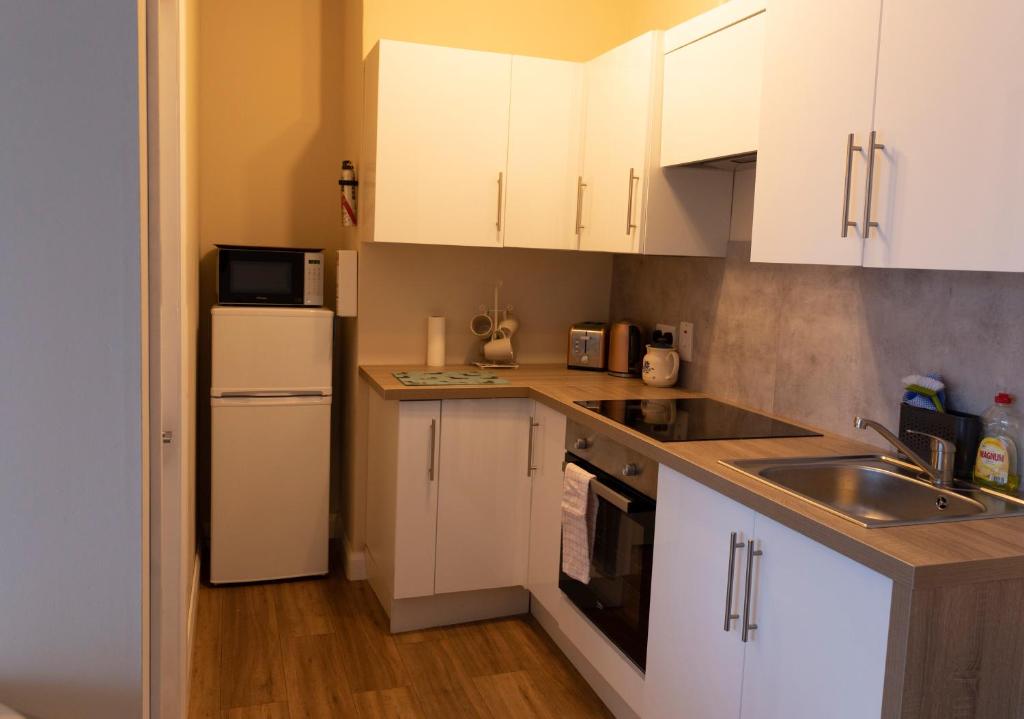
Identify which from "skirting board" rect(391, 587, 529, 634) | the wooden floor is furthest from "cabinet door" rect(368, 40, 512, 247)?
the wooden floor

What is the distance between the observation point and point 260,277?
3.41 meters

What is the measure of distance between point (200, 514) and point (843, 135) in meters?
3.06

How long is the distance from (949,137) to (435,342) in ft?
6.98

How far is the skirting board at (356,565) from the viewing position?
3580 mm

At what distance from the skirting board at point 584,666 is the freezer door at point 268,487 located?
97 cm

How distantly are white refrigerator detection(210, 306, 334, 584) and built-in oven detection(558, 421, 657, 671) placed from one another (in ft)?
3.98

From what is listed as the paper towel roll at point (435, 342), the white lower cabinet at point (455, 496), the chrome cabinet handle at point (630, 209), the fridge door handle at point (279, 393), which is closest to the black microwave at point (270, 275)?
the fridge door handle at point (279, 393)

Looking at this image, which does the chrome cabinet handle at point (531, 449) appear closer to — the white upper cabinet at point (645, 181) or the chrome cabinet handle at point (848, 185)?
the white upper cabinet at point (645, 181)

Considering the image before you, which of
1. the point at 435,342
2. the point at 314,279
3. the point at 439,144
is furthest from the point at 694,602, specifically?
the point at 314,279

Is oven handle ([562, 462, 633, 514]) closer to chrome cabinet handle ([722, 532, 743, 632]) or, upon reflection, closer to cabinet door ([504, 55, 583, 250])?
chrome cabinet handle ([722, 532, 743, 632])

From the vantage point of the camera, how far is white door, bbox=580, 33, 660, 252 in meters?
2.84

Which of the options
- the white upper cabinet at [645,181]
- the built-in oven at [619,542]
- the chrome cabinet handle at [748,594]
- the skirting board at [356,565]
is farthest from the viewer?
the skirting board at [356,565]

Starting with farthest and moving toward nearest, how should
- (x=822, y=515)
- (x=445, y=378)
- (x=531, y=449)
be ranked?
(x=445, y=378) → (x=531, y=449) → (x=822, y=515)

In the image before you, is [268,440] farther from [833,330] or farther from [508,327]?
[833,330]
